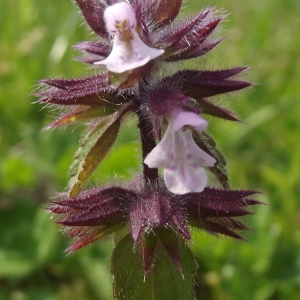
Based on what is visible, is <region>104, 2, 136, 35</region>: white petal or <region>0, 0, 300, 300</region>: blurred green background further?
<region>0, 0, 300, 300</region>: blurred green background

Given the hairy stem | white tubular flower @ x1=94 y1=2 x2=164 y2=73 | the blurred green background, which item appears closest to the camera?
white tubular flower @ x1=94 y1=2 x2=164 y2=73

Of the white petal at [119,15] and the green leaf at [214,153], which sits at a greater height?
the white petal at [119,15]

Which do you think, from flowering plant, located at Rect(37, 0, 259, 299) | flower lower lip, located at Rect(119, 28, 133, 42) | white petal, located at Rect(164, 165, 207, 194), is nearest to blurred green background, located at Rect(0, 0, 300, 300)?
flowering plant, located at Rect(37, 0, 259, 299)

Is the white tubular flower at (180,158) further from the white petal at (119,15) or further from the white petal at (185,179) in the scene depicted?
the white petal at (119,15)

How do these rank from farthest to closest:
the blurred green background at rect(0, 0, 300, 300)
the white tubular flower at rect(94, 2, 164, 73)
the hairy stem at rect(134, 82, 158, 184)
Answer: the blurred green background at rect(0, 0, 300, 300), the hairy stem at rect(134, 82, 158, 184), the white tubular flower at rect(94, 2, 164, 73)

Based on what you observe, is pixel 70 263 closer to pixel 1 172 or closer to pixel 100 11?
pixel 1 172

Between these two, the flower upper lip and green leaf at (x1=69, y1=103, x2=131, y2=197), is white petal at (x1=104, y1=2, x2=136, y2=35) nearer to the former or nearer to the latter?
the flower upper lip

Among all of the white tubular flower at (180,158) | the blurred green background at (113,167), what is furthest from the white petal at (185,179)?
the blurred green background at (113,167)
